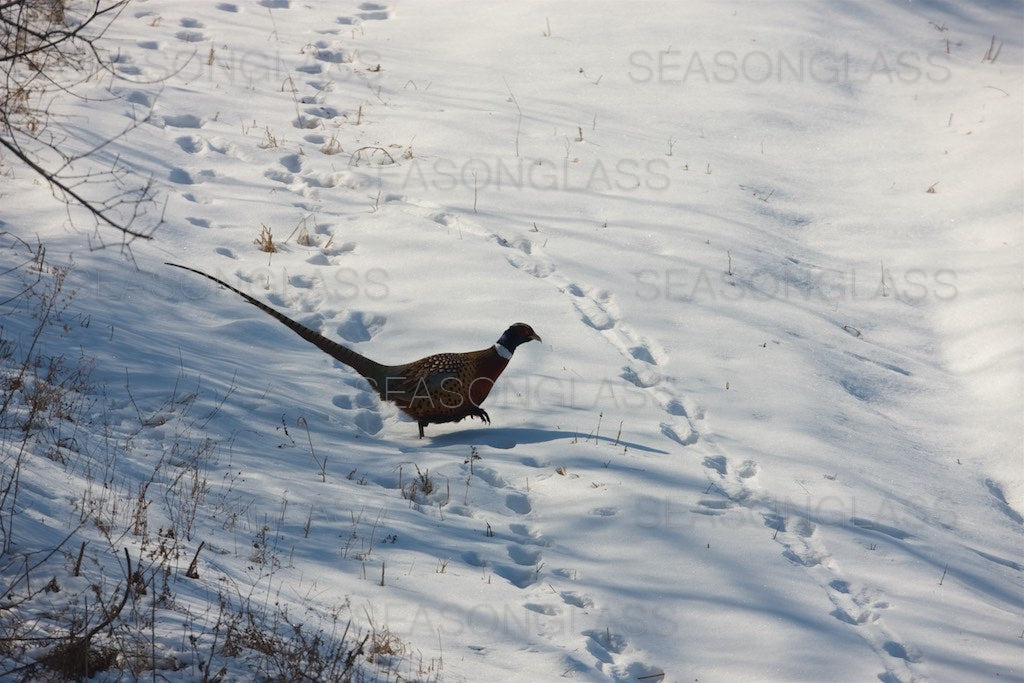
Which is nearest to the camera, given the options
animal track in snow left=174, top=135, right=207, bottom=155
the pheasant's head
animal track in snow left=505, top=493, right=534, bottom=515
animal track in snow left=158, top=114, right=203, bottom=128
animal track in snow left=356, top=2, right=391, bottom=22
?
animal track in snow left=505, top=493, right=534, bottom=515

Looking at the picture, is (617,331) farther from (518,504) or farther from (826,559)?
(826,559)

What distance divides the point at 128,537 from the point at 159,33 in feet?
33.6

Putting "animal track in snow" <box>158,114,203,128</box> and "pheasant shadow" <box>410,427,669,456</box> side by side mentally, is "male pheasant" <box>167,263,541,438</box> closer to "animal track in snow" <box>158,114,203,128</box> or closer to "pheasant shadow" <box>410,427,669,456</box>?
"pheasant shadow" <box>410,427,669,456</box>

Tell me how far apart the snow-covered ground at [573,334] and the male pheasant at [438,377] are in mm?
238

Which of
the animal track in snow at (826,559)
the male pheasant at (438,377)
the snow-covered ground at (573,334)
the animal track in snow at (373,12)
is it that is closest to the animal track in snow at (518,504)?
the snow-covered ground at (573,334)

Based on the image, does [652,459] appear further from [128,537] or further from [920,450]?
[128,537]

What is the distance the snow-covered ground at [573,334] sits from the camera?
4.21 meters

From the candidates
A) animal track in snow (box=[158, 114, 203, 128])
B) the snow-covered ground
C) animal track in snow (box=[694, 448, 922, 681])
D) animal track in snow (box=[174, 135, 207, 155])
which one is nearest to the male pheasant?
the snow-covered ground

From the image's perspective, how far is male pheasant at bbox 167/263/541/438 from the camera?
5742mm

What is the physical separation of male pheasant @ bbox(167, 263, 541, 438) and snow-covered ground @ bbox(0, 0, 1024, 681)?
24 cm

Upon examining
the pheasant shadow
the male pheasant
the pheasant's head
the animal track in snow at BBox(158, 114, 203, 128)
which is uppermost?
the animal track in snow at BBox(158, 114, 203, 128)

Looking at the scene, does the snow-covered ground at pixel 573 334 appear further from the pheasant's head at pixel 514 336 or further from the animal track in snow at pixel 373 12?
the pheasant's head at pixel 514 336

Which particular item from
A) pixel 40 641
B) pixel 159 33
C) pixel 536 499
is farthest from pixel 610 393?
pixel 159 33

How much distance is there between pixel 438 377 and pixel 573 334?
1.76 m
